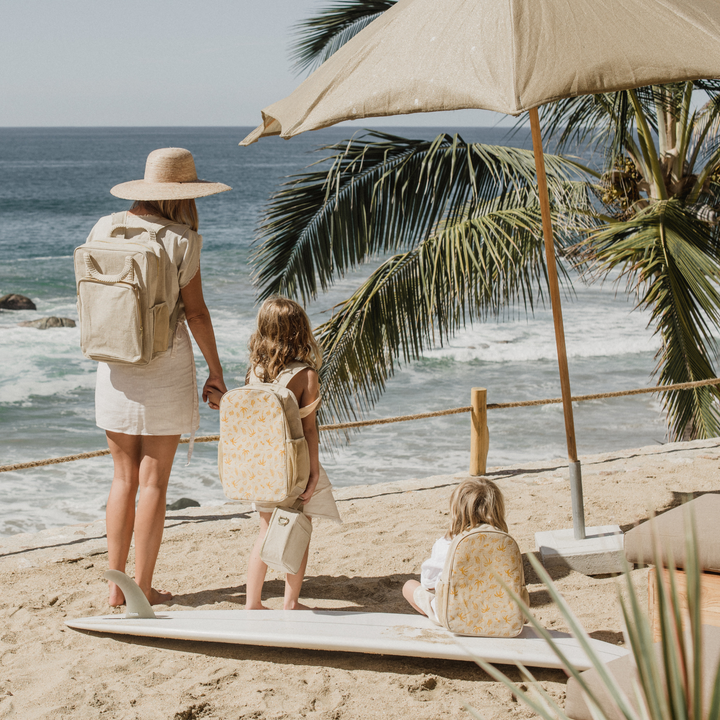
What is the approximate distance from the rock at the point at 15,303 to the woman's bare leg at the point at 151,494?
784 inches

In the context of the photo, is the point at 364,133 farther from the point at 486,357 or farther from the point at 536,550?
the point at 486,357

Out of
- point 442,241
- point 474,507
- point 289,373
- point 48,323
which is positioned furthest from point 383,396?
point 474,507

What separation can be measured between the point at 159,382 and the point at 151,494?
473mm

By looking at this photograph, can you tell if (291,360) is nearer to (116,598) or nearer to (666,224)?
(116,598)

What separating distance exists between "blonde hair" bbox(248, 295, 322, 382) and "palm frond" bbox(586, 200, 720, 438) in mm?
3330

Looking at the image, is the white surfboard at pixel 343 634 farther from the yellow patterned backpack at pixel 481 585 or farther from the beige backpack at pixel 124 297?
the beige backpack at pixel 124 297

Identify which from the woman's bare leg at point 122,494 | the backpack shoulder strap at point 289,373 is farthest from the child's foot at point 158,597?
the backpack shoulder strap at point 289,373

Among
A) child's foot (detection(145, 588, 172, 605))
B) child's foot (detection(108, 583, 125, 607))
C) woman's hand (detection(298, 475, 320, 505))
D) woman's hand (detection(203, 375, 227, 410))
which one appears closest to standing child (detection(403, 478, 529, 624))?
woman's hand (detection(298, 475, 320, 505))

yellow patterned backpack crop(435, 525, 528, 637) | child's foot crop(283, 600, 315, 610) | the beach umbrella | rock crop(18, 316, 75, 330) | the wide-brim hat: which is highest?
the beach umbrella

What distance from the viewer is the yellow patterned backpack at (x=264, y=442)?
9.61 ft

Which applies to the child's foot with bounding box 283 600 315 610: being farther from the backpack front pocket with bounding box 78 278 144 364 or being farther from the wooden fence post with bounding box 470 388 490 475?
the wooden fence post with bounding box 470 388 490 475

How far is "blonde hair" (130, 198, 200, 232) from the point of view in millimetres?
3195

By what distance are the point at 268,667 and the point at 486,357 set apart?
1396cm

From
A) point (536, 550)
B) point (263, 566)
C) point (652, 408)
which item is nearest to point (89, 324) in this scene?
point (263, 566)
